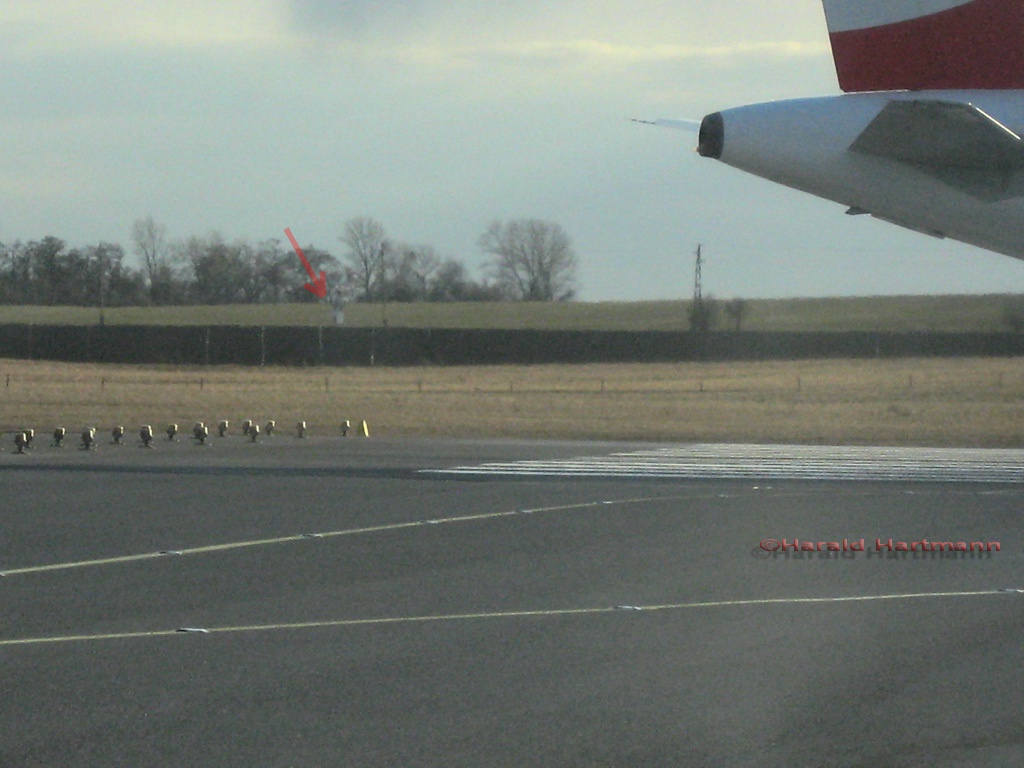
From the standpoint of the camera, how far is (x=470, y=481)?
17.0 metres

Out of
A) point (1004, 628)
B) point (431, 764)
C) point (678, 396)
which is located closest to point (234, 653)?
point (431, 764)

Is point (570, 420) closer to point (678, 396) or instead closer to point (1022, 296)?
point (678, 396)

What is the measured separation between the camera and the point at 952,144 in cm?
984

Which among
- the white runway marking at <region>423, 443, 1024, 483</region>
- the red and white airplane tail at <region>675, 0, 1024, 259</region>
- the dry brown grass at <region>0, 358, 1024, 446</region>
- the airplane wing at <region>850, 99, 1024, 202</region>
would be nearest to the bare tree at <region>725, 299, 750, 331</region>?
the dry brown grass at <region>0, 358, 1024, 446</region>

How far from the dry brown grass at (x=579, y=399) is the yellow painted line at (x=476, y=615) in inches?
790

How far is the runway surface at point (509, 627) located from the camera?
5531mm

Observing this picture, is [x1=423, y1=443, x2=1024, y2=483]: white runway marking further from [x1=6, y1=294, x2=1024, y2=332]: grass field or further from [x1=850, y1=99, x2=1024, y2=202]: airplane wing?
[x1=6, y1=294, x2=1024, y2=332]: grass field

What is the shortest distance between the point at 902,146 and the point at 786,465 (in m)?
10.0

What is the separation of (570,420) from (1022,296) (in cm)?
1229

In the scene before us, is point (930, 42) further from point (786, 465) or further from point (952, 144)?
point (786, 465)

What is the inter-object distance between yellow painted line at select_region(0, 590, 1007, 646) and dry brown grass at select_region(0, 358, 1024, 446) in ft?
65.8

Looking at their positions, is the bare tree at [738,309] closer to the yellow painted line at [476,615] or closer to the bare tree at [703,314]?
the bare tree at [703,314]

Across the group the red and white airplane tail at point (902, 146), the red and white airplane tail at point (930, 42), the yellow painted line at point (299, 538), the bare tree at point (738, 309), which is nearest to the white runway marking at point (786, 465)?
the yellow painted line at point (299, 538)

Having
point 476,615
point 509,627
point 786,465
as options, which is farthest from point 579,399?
point 509,627
